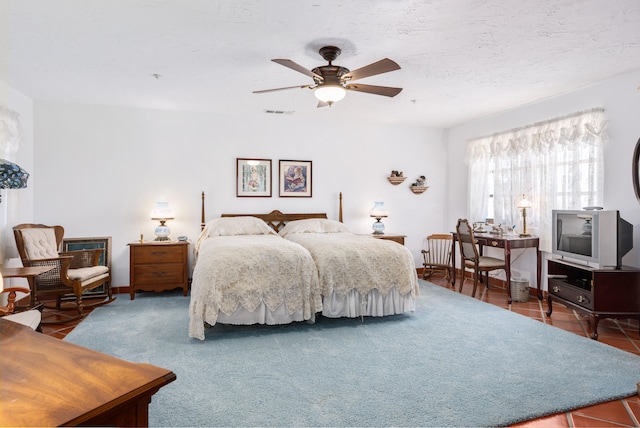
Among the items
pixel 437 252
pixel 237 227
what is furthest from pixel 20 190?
pixel 437 252

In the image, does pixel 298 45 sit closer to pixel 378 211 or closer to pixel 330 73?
pixel 330 73

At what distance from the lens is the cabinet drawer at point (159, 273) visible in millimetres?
4766

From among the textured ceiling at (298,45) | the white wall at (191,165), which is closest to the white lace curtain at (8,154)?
the textured ceiling at (298,45)

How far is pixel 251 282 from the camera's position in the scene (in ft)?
11.2

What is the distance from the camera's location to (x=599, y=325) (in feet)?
12.3

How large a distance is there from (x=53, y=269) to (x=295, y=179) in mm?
3307

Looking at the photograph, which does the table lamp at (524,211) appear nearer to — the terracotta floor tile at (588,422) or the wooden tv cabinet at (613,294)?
the wooden tv cabinet at (613,294)

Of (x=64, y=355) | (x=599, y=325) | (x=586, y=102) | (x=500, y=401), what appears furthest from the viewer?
(x=586, y=102)

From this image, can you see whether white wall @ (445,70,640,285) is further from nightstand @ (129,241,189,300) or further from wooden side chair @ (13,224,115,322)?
wooden side chair @ (13,224,115,322)

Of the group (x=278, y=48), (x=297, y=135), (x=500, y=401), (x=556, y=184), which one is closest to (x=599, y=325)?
(x=556, y=184)

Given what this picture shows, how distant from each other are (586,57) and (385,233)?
364cm

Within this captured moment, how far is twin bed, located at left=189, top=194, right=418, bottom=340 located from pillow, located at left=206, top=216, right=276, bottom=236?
68 cm

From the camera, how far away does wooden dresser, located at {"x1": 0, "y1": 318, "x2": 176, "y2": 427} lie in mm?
773

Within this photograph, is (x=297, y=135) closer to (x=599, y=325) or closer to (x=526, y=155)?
(x=526, y=155)
